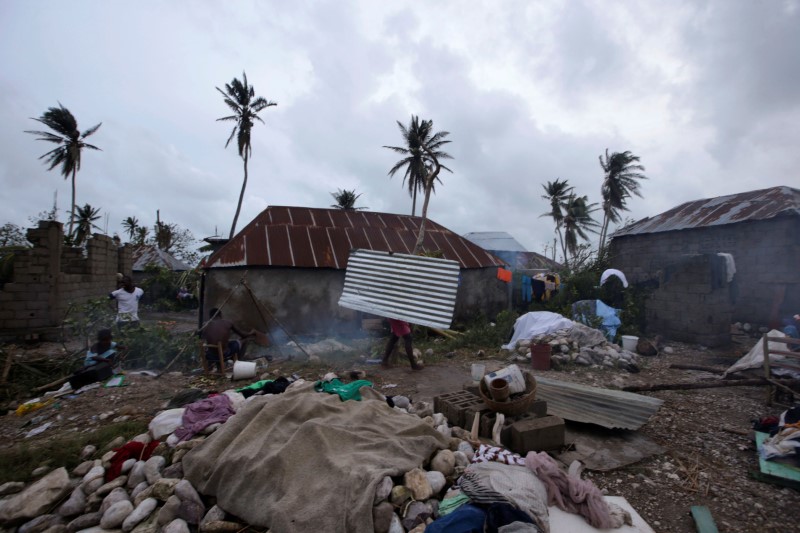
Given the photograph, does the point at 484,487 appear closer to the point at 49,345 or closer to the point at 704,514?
the point at 704,514

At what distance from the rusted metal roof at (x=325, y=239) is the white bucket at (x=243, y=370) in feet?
12.0

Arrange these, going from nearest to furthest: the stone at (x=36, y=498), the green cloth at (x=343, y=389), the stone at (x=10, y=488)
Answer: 1. the stone at (x=36, y=498)
2. the stone at (x=10, y=488)
3. the green cloth at (x=343, y=389)

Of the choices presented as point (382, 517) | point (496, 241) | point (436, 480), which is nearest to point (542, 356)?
point (436, 480)

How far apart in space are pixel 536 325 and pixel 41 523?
8707 mm

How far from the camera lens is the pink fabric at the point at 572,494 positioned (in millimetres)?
2695

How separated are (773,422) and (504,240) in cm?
2613

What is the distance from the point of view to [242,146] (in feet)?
74.8

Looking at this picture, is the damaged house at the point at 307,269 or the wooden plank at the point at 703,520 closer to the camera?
the wooden plank at the point at 703,520

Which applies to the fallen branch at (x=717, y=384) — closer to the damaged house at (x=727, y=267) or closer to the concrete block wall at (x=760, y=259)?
the damaged house at (x=727, y=267)

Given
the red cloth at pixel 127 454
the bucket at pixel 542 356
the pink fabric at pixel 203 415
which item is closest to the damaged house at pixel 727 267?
the bucket at pixel 542 356

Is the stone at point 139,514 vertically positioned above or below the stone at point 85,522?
above

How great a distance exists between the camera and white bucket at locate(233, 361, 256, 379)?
20.7ft

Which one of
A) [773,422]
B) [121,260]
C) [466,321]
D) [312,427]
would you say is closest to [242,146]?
[121,260]

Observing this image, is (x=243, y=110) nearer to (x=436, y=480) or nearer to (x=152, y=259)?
(x=152, y=259)
